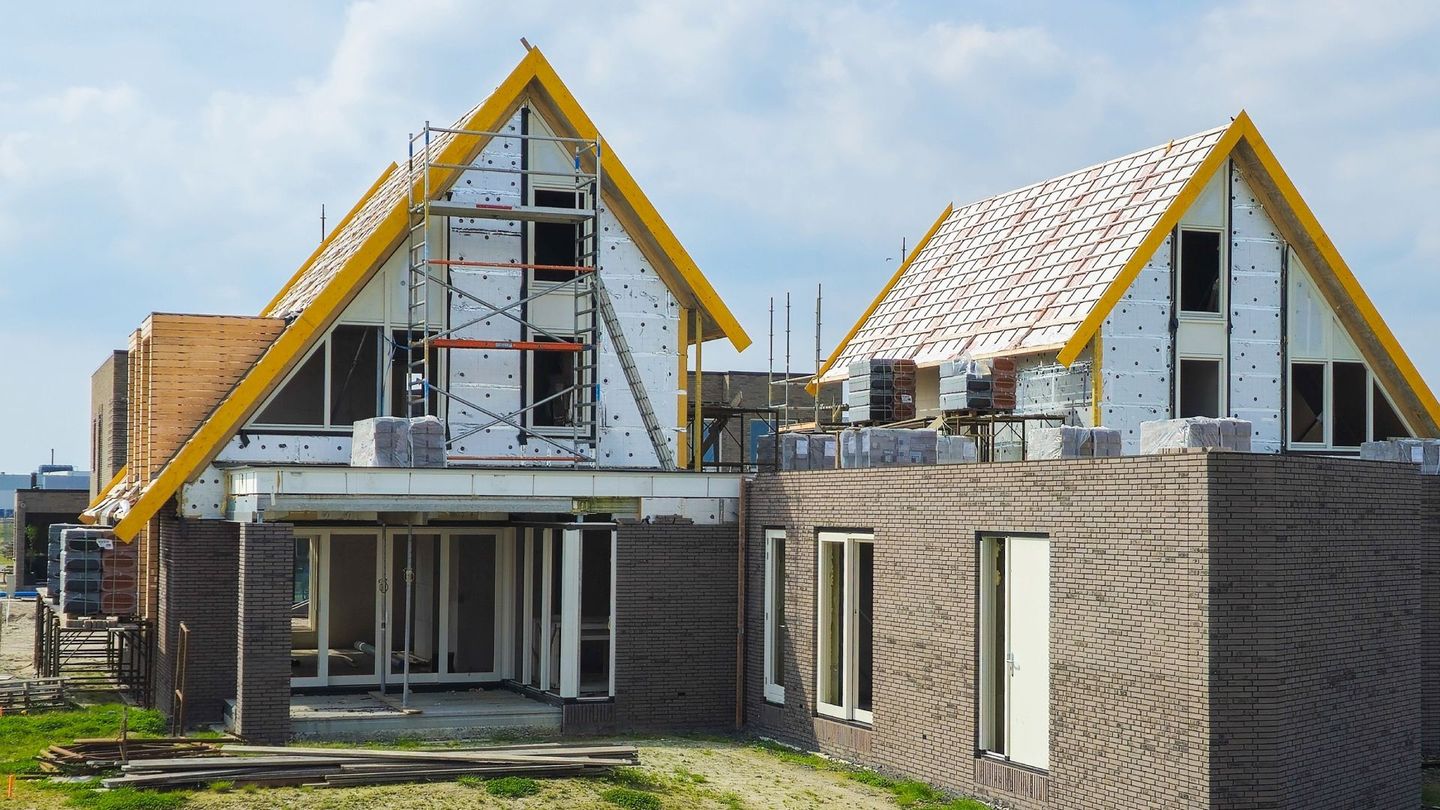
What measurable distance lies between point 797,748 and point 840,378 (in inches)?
477

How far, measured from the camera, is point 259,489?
1878cm

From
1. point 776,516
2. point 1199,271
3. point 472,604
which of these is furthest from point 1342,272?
point 472,604

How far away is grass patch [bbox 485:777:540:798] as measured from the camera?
50.8 feet

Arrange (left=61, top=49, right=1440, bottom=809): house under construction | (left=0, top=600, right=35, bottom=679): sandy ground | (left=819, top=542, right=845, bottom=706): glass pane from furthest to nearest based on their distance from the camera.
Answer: (left=0, top=600, right=35, bottom=679): sandy ground < (left=819, top=542, right=845, bottom=706): glass pane < (left=61, top=49, right=1440, bottom=809): house under construction

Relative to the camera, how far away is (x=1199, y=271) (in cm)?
2559

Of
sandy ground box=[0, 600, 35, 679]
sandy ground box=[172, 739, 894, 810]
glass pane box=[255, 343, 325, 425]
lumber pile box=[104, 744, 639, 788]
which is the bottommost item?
sandy ground box=[0, 600, 35, 679]

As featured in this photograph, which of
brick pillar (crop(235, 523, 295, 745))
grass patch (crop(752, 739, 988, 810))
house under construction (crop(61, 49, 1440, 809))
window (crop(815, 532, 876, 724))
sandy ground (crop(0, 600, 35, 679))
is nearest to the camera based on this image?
house under construction (crop(61, 49, 1440, 809))

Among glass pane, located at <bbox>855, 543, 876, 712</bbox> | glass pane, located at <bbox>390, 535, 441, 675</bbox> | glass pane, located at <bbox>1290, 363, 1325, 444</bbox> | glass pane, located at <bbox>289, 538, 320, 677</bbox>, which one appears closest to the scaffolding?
glass pane, located at <bbox>390, 535, 441, 675</bbox>

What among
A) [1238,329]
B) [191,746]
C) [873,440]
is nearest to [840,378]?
[1238,329]

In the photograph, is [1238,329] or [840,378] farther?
[840,378]

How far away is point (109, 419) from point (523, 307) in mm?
21495

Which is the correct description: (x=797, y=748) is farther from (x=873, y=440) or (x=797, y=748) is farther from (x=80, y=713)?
(x=80, y=713)

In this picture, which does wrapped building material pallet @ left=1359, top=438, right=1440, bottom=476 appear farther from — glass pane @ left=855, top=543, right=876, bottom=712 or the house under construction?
glass pane @ left=855, top=543, right=876, bottom=712

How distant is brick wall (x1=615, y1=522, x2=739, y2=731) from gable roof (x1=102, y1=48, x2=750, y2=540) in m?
3.89
